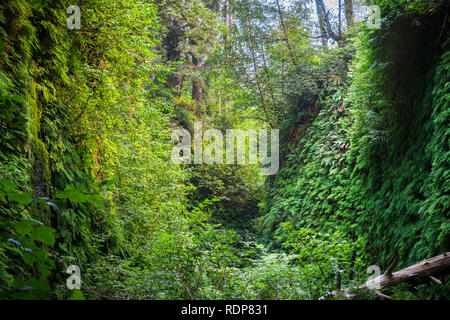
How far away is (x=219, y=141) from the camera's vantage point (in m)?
16.3

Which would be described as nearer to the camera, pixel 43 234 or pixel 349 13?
pixel 43 234

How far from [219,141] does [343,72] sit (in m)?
7.74

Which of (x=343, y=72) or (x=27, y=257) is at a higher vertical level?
(x=343, y=72)

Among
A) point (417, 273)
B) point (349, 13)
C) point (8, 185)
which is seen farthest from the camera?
point (349, 13)

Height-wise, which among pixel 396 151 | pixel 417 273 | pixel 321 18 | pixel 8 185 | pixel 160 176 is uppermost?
pixel 321 18

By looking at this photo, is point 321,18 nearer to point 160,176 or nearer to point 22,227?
point 160,176

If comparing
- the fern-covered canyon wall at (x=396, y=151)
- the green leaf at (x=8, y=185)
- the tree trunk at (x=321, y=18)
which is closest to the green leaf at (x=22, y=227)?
the green leaf at (x=8, y=185)

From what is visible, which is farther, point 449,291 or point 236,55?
point 236,55

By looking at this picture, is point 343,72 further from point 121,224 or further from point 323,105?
point 121,224

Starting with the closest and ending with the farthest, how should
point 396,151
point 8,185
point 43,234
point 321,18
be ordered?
point 43,234
point 8,185
point 396,151
point 321,18

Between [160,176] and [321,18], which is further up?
[321,18]

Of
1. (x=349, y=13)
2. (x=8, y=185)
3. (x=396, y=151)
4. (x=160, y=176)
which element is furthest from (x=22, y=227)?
(x=349, y=13)
